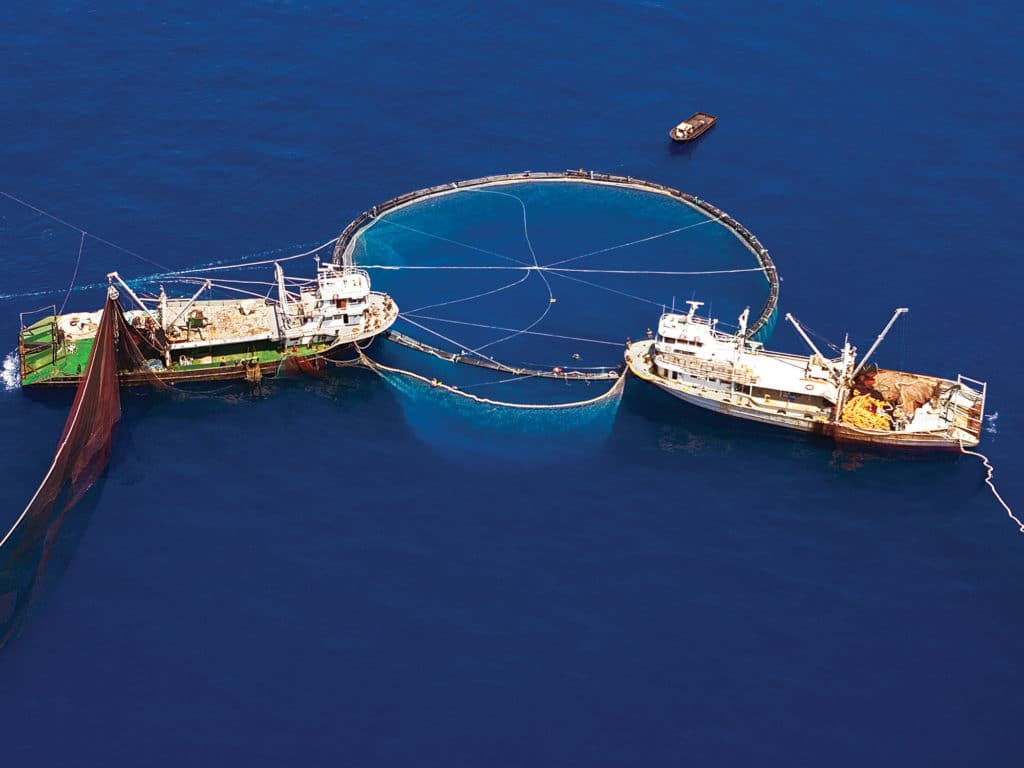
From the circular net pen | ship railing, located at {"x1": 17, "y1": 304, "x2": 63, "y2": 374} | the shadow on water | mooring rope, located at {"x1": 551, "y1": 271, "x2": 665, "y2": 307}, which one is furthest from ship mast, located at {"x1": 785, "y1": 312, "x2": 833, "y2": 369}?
ship railing, located at {"x1": 17, "y1": 304, "x2": 63, "y2": 374}

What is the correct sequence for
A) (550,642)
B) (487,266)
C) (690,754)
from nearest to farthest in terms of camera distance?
(690,754), (550,642), (487,266)

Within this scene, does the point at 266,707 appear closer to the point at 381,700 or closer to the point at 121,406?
the point at 381,700

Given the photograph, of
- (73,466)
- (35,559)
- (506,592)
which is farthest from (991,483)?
(35,559)

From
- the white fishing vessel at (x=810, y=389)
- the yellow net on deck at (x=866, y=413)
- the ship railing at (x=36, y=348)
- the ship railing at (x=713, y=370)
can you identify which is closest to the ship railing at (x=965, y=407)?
the white fishing vessel at (x=810, y=389)

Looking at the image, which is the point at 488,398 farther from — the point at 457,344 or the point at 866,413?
the point at 866,413

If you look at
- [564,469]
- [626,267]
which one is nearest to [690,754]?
[564,469]

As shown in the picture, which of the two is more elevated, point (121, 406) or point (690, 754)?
point (121, 406)

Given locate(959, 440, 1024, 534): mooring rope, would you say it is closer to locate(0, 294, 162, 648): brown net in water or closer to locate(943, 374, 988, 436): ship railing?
locate(943, 374, 988, 436): ship railing
